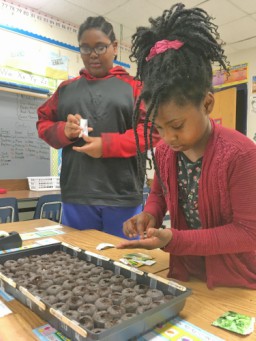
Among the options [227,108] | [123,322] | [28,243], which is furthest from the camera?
[227,108]

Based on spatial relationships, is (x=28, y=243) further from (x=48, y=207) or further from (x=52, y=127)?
(x=48, y=207)

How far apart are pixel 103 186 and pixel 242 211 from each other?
0.75m

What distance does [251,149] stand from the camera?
79cm

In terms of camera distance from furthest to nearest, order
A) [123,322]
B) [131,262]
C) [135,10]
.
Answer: [135,10] < [131,262] < [123,322]

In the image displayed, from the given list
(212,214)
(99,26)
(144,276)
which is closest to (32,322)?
(144,276)

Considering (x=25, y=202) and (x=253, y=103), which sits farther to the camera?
(x=253, y=103)

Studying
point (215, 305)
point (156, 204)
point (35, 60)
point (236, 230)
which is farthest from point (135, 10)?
point (215, 305)

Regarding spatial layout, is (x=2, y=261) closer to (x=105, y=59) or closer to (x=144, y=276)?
(x=144, y=276)

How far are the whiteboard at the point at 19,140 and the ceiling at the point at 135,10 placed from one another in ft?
2.98

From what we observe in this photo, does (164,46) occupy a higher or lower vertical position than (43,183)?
higher

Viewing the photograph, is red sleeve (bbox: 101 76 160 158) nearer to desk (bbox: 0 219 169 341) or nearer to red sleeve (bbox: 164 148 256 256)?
desk (bbox: 0 219 169 341)

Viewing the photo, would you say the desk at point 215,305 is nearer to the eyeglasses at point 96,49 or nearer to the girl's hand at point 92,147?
the girl's hand at point 92,147

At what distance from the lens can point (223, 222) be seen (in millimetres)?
854

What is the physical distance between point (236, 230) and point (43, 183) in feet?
9.21
